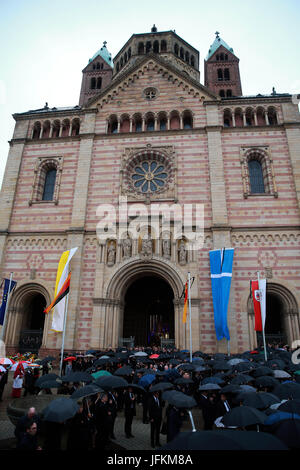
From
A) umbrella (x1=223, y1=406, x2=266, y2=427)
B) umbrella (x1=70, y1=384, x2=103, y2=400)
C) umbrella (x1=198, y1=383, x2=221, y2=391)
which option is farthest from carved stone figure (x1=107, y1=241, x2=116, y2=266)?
umbrella (x1=223, y1=406, x2=266, y2=427)

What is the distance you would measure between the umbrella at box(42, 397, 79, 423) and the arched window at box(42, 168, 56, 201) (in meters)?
21.1

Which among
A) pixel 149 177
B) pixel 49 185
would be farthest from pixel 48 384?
pixel 49 185

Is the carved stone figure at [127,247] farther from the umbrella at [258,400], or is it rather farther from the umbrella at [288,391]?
the umbrella at [258,400]

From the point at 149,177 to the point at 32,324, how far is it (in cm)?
1502

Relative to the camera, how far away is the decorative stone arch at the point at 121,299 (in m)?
19.4

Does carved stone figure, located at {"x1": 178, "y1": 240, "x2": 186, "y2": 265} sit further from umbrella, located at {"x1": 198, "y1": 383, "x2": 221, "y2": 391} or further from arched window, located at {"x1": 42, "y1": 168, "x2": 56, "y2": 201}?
umbrella, located at {"x1": 198, "y1": 383, "x2": 221, "y2": 391}

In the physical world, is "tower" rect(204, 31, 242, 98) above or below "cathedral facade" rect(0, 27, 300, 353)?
above

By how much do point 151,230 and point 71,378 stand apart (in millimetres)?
13851

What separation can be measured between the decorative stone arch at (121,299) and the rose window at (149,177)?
19.5 feet

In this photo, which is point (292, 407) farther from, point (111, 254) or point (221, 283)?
point (111, 254)

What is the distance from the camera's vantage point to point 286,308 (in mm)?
19484

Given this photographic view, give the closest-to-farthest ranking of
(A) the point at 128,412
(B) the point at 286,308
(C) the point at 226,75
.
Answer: (A) the point at 128,412 → (B) the point at 286,308 → (C) the point at 226,75

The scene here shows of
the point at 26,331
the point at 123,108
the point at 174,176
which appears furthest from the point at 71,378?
the point at 123,108

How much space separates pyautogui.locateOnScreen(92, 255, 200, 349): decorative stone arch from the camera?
19.4 metres
